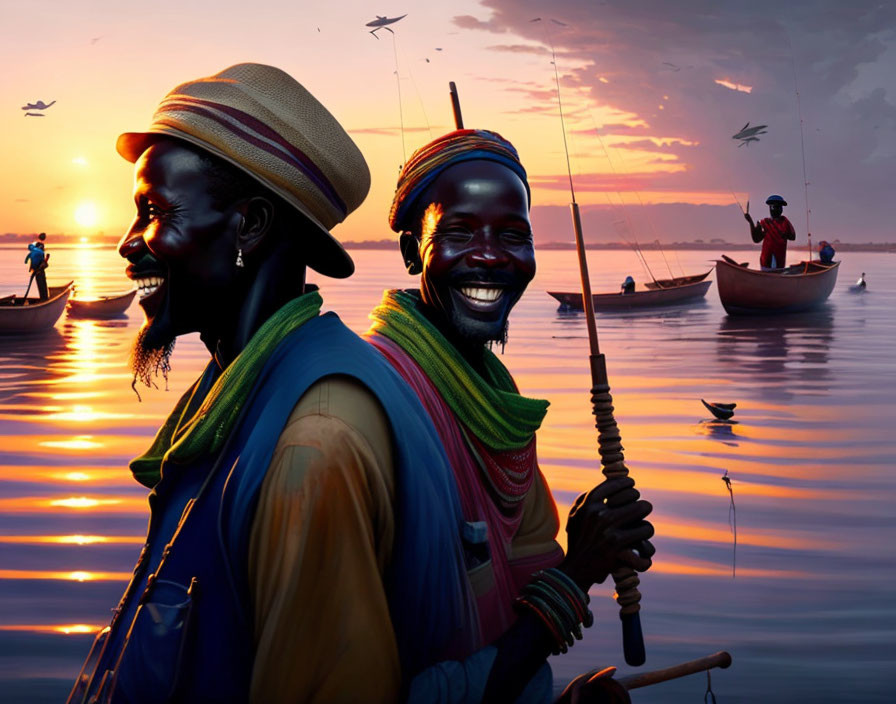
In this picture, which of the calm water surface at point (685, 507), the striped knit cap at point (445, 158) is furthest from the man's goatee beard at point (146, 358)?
the calm water surface at point (685, 507)

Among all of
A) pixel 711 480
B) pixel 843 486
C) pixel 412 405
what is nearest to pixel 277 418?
pixel 412 405

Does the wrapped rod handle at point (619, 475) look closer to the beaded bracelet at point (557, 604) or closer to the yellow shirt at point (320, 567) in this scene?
the beaded bracelet at point (557, 604)

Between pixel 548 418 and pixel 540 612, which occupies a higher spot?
pixel 540 612

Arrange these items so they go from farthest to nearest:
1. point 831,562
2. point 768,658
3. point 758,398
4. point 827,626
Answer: point 758,398 < point 831,562 < point 827,626 < point 768,658

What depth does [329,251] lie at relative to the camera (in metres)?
2.20

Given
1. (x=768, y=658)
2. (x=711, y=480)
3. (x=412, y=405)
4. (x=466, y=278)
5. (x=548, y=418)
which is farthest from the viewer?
(x=548, y=418)

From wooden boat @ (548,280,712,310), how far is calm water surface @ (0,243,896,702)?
11.9 metres

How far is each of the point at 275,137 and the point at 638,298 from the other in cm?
3671

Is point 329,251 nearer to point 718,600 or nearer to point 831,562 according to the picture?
point 718,600

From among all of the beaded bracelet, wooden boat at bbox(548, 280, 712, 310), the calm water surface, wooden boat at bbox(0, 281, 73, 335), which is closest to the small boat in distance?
wooden boat at bbox(548, 280, 712, 310)

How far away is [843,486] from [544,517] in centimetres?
995

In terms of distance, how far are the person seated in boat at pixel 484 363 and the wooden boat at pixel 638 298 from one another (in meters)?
34.2

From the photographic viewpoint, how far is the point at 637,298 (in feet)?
125

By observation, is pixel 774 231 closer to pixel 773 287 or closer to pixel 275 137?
pixel 773 287
